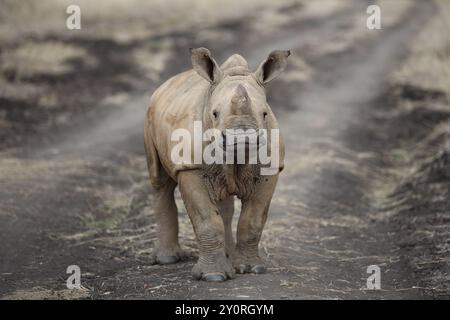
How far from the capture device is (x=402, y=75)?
67.5 feet

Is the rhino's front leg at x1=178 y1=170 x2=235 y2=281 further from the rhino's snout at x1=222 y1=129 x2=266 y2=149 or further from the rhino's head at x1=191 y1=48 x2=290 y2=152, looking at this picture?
the rhino's snout at x1=222 y1=129 x2=266 y2=149

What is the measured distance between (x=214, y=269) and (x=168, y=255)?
1.22 meters

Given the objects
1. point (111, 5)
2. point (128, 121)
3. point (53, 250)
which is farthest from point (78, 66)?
point (53, 250)

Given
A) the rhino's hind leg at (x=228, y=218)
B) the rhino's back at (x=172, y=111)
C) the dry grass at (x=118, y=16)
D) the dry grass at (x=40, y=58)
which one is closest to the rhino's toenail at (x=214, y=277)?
the rhino's hind leg at (x=228, y=218)

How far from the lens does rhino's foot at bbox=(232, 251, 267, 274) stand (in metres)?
7.93

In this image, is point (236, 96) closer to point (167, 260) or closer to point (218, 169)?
point (218, 169)

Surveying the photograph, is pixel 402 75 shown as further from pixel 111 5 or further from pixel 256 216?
pixel 256 216

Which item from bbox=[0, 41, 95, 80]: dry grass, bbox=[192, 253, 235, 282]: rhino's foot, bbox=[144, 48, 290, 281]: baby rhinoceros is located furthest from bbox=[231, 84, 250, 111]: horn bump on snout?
bbox=[0, 41, 95, 80]: dry grass

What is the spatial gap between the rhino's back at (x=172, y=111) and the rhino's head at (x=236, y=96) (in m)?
0.20

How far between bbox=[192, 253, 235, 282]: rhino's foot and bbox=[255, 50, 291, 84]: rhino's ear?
1643mm

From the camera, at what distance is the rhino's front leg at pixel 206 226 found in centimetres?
762

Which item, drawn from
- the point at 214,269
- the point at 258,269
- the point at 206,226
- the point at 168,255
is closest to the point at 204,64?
the point at 206,226

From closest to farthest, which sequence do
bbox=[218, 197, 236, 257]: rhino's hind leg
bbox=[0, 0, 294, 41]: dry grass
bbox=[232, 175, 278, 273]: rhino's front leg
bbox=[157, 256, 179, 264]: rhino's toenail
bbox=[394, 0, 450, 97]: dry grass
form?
1. bbox=[232, 175, 278, 273]: rhino's front leg
2. bbox=[218, 197, 236, 257]: rhino's hind leg
3. bbox=[157, 256, 179, 264]: rhino's toenail
4. bbox=[394, 0, 450, 97]: dry grass
5. bbox=[0, 0, 294, 41]: dry grass

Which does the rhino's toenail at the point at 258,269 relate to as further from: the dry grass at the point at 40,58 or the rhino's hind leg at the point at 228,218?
the dry grass at the point at 40,58
